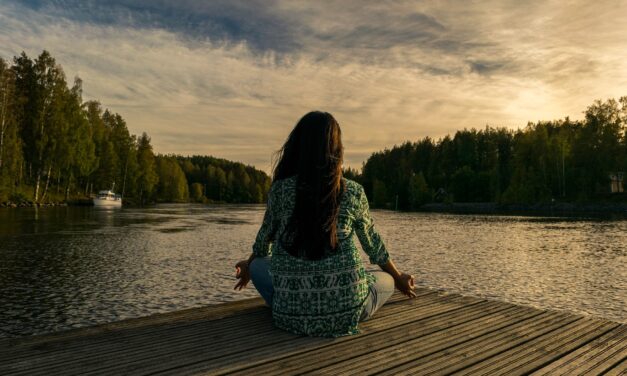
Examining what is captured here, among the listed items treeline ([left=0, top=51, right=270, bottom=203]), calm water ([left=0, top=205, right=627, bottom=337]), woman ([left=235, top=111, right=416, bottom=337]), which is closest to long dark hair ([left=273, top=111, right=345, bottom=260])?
woman ([left=235, top=111, right=416, bottom=337])

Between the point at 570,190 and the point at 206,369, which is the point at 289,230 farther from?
the point at 570,190

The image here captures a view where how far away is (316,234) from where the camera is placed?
→ 4.53m

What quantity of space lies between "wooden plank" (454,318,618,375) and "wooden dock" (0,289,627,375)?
0.04 feet

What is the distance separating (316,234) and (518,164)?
10617 cm

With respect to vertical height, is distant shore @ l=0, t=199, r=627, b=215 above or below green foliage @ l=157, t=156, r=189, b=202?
below

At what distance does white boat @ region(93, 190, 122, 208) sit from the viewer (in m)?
78.2

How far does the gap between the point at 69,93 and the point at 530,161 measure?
9233 centimetres

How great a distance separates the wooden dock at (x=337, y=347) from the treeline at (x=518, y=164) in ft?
311

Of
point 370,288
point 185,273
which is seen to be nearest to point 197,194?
point 185,273

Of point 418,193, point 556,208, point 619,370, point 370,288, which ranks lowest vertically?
point 619,370

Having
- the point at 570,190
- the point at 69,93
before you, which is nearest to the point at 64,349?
the point at 69,93

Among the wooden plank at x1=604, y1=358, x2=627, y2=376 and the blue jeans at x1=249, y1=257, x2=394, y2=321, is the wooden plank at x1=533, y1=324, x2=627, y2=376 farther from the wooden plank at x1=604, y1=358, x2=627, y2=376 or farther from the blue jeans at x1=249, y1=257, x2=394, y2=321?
the blue jeans at x1=249, y1=257, x2=394, y2=321

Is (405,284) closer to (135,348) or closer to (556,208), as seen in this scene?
(135,348)

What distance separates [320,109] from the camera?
4703mm
